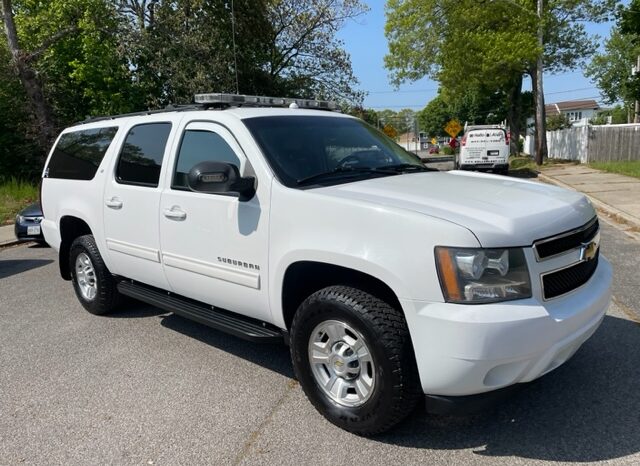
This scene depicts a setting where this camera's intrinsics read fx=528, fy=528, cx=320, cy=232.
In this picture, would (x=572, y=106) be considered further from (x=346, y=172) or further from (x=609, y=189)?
(x=346, y=172)

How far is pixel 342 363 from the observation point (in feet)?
10.1

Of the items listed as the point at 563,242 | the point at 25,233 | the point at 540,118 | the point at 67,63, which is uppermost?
the point at 67,63

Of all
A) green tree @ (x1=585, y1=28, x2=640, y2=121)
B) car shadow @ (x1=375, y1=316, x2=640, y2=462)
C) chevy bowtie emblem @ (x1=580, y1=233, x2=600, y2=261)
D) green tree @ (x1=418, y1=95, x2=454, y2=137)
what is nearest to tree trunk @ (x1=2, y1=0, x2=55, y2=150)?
car shadow @ (x1=375, y1=316, x2=640, y2=462)

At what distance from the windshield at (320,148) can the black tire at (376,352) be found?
0.82m

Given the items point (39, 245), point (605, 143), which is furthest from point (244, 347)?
point (605, 143)

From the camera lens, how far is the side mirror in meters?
3.24

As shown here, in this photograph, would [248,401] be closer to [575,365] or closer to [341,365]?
[341,365]

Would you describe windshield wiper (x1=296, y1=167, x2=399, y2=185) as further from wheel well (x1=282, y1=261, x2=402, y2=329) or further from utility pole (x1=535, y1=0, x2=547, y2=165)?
utility pole (x1=535, y1=0, x2=547, y2=165)

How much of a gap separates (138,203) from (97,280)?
1331mm

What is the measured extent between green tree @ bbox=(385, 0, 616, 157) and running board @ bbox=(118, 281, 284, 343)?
70.4 ft

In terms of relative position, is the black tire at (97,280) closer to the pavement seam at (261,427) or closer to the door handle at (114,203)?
the door handle at (114,203)

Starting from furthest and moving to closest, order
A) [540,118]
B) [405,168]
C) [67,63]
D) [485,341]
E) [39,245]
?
[540,118]
[67,63]
[39,245]
[405,168]
[485,341]

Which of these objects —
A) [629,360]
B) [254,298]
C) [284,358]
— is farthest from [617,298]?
[254,298]

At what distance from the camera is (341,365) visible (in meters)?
3.09
